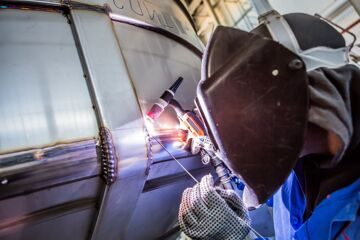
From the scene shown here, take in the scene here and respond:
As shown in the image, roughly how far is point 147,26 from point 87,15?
0.44 m

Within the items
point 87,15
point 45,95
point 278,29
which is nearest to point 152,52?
point 87,15

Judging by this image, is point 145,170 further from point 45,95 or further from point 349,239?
point 349,239

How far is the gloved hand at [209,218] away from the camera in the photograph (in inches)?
36.4

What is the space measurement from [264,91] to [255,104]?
0.13 ft

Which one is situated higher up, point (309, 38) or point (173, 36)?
point (173, 36)

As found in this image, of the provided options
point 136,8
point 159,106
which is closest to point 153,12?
point 136,8

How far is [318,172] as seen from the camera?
33.4 inches

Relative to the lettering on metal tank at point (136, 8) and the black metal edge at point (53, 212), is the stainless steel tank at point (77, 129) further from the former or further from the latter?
the lettering on metal tank at point (136, 8)

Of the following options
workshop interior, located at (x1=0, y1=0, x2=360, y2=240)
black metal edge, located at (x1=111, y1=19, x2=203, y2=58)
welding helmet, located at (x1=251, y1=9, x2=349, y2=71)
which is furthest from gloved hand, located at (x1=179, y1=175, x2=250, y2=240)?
black metal edge, located at (x1=111, y1=19, x2=203, y2=58)

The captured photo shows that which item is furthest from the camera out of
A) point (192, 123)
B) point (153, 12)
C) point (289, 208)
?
point (153, 12)

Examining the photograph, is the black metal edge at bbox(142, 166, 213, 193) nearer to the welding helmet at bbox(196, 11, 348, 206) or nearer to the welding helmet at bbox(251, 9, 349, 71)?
the welding helmet at bbox(196, 11, 348, 206)

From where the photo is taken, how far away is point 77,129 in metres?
0.89

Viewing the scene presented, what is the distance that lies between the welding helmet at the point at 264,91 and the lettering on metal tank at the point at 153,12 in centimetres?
93

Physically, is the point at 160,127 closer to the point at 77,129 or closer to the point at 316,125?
the point at 77,129
